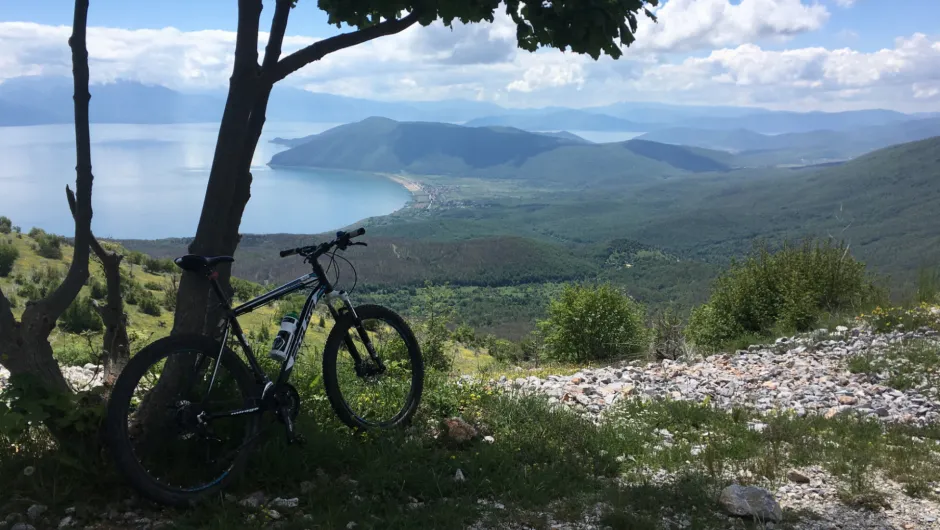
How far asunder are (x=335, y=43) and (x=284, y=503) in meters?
3.19

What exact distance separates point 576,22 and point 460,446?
3.34m

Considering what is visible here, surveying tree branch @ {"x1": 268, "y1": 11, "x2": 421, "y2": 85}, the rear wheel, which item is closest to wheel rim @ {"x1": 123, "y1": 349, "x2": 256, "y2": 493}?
the rear wheel

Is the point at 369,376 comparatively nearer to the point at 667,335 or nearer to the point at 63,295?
the point at 63,295

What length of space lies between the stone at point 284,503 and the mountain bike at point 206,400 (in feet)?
1.13

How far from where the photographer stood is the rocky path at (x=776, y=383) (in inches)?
270

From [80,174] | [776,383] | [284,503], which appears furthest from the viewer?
[776,383]

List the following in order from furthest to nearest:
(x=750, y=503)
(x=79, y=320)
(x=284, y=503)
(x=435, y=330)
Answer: (x=79, y=320), (x=435, y=330), (x=750, y=503), (x=284, y=503)

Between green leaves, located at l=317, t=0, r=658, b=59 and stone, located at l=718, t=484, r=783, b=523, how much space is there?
316cm

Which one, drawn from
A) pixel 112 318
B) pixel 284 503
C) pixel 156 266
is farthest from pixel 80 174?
pixel 156 266

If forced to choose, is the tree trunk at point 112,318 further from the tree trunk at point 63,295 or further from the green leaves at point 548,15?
the green leaves at point 548,15

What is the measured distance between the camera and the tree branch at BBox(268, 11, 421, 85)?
4.42 meters

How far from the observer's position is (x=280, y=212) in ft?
529

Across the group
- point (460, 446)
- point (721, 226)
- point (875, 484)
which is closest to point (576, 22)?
point (460, 446)

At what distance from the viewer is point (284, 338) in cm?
441
